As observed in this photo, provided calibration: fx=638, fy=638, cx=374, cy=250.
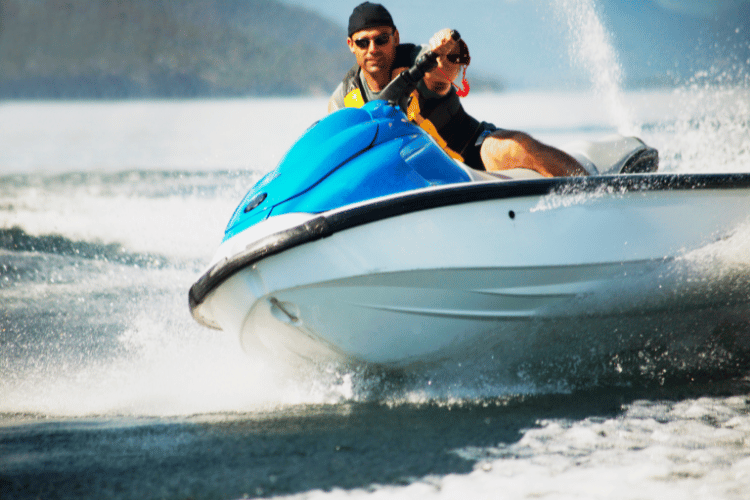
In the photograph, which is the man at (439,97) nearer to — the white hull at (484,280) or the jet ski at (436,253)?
the jet ski at (436,253)

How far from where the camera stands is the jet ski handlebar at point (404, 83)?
2621mm

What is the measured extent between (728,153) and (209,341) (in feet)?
15.7

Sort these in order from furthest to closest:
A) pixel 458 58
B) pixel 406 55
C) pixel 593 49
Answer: pixel 593 49 < pixel 406 55 < pixel 458 58

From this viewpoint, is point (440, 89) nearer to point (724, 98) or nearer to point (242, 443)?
point (242, 443)

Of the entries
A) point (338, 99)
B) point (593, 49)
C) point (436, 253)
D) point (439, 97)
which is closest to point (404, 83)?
point (439, 97)

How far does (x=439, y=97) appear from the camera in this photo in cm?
315

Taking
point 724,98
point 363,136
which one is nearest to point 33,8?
point 724,98

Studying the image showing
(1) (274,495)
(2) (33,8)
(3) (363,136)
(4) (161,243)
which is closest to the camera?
(1) (274,495)

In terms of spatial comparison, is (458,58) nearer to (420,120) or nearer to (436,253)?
(420,120)

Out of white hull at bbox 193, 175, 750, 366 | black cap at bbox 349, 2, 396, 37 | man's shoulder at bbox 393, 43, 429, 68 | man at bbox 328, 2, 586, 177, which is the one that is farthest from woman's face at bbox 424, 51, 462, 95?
white hull at bbox 193, 175, 750, 366

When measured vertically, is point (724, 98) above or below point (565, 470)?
above

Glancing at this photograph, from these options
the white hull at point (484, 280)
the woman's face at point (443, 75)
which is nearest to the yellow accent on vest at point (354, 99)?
the woman's face at point (443, 75)

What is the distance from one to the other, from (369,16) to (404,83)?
0.45 m

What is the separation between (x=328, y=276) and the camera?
2.15 meters
